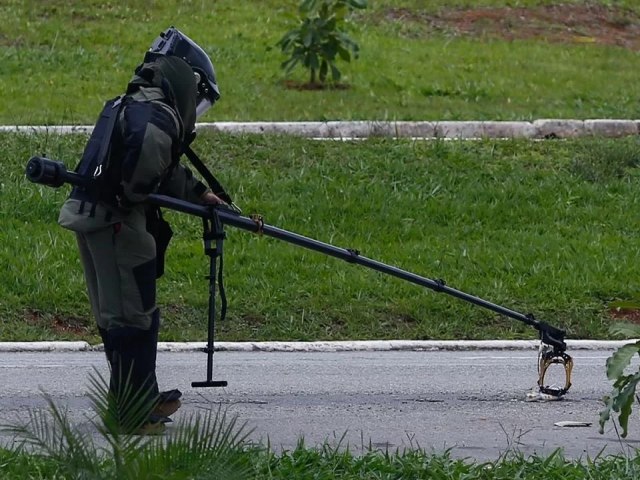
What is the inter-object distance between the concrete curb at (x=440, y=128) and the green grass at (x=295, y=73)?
0.36 meters

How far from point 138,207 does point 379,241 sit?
4.71 m

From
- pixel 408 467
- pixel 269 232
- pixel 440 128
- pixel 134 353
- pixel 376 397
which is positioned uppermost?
pixel 440 128

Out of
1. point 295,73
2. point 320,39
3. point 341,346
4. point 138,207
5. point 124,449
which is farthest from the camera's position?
point 295,73

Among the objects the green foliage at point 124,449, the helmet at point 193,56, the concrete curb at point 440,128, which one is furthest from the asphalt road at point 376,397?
the concrete curb at point 440,128

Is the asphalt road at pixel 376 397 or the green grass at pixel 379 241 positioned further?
the green grass at pixel 379 241

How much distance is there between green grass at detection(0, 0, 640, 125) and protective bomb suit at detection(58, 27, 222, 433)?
6750 millimetres

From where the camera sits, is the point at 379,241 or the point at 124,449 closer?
the point at 124,449

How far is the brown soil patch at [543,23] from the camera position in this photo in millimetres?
17953

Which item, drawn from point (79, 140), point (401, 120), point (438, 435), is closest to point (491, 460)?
point (438, 435)

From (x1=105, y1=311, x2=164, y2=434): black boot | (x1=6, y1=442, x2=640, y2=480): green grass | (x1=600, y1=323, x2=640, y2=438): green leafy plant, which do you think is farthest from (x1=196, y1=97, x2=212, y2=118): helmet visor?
(x1=600, y1=323, x2=640, y2=438): green leafy plant

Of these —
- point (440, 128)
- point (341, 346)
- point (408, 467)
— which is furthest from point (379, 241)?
point (408, 467)

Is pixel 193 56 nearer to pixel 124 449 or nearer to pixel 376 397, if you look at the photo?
pixel 376 397

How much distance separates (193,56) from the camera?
18.1ft

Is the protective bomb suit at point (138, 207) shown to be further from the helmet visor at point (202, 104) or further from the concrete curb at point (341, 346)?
the concrete curb at point (341, 346)
